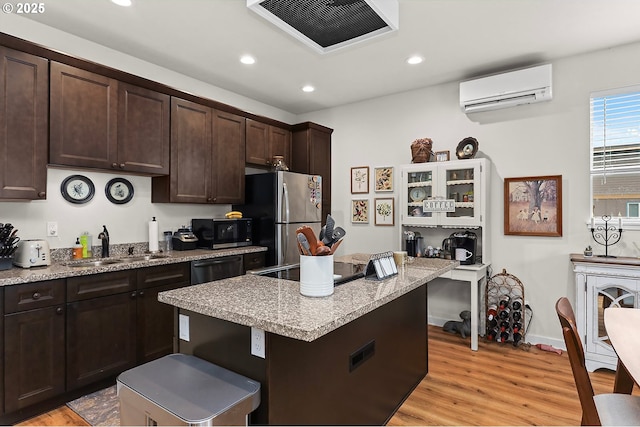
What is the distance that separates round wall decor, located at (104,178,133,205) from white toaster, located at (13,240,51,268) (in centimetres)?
75

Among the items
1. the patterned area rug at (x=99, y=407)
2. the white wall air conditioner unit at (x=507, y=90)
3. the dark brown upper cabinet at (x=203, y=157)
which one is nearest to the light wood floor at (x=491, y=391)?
the patterned area rug at (x=99, y=407)

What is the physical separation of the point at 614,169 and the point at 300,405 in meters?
3.45

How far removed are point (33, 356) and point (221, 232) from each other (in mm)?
1760

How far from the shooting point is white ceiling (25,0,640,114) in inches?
98.5

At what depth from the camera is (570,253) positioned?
3285 millimetres

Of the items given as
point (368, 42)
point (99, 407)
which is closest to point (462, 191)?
point (368, 42)

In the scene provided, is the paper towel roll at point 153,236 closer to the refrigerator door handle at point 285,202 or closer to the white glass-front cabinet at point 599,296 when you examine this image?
the refrigerator door handle at point 285,202

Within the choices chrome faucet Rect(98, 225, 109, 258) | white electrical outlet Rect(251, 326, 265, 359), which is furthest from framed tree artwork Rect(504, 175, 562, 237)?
chrome faucet Rect(98, 225, 109, 258)

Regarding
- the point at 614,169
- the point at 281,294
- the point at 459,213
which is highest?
the point at 614,169

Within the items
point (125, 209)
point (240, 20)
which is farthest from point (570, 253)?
point (125, 209)

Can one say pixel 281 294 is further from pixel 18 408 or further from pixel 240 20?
pixel 240 20

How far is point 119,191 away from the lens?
10.6ft

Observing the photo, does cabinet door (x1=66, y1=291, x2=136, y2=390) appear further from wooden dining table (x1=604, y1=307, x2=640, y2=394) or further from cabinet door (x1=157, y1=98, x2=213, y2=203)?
wooden dining table (x1=604, y1=307, x2=640, y2=394)

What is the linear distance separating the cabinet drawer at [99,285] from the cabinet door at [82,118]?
0.91 meters
